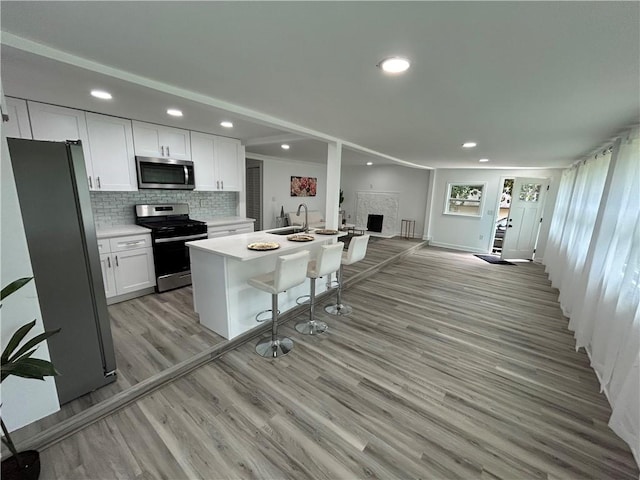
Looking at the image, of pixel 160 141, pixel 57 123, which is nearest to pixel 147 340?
pixel 57 123

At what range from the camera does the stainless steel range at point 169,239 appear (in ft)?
11.8

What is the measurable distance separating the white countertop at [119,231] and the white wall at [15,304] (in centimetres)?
176

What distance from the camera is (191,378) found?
220cm

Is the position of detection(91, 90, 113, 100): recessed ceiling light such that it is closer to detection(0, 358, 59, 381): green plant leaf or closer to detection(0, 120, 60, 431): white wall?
detection(0, 120, 60, 431): white wall

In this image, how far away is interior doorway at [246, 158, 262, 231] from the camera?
6794mm

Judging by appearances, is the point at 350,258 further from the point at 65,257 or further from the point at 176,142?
the point at 176,142

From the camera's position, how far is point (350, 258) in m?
3.32

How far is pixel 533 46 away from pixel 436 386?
7.85 feet

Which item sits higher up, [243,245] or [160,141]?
[160,141]

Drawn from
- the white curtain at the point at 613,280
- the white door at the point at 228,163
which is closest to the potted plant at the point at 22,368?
the white curtain at the point at 613,280

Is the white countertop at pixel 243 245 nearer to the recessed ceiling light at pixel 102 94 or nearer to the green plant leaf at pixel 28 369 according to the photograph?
the green plant leaf at pixel 28 369

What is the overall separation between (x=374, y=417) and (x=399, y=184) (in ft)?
25.0

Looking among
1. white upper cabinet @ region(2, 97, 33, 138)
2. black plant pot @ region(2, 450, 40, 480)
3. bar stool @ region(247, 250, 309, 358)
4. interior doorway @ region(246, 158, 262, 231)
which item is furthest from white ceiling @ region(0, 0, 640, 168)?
interior doorway @ region(246, 158, 262, 231)

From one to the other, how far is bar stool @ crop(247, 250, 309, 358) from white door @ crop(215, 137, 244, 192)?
2604 millimetres
